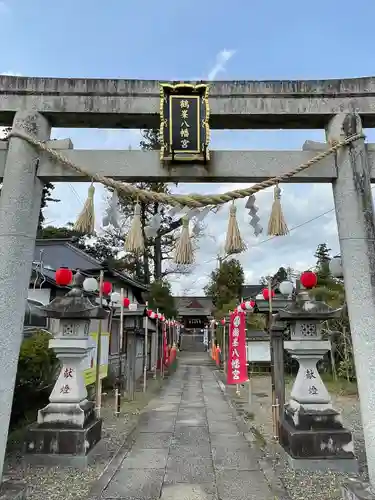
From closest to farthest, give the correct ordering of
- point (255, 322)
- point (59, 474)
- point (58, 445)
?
1. point (59, 474)
2. point (58, 445)
3. point (255, 322)

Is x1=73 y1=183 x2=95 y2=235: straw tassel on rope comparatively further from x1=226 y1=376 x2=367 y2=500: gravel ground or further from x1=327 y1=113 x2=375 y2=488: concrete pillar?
x1=226 y1=376 x2=367 y2=500: gravel ground

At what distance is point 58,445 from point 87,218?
12.5ft

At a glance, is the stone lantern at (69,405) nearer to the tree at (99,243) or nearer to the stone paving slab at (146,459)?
the stone paving slab at (146,459)

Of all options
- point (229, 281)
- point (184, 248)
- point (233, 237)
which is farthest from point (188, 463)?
point (229, 281)

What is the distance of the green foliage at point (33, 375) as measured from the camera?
19.4 ft

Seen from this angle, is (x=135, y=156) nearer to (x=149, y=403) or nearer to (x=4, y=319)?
(x=4, y=319)

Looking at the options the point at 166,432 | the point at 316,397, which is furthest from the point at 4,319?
the point at 166,432

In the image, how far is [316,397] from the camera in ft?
19.0

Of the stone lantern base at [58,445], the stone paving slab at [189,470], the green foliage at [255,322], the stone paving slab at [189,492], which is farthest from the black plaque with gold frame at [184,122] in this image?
the green foliage at [255,322]

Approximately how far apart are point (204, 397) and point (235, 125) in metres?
10.7

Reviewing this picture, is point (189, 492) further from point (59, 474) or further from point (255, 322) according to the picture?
point (255, 322)

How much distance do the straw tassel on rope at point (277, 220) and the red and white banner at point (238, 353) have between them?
27.1ft

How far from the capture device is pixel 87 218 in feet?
12.0

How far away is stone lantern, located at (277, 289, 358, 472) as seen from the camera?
5.33 metres
